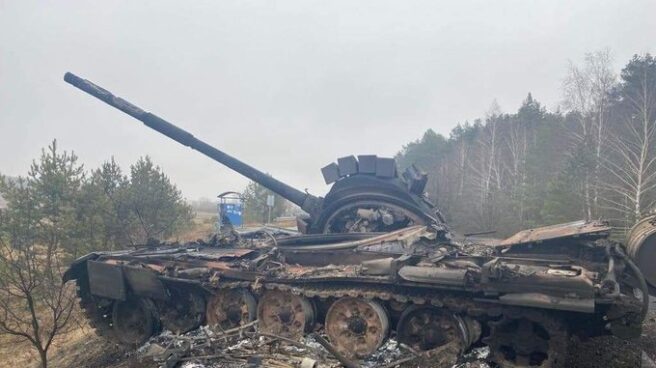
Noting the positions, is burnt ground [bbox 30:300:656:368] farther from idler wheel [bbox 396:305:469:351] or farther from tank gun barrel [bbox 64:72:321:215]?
tank gun barrel [bbox 64:72:321:215]

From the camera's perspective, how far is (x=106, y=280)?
9.18m

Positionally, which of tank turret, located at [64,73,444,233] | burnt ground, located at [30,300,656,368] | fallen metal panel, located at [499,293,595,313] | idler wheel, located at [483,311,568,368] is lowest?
burnt ground, located at [30,300,656,368]

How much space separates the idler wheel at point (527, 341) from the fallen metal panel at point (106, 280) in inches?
264

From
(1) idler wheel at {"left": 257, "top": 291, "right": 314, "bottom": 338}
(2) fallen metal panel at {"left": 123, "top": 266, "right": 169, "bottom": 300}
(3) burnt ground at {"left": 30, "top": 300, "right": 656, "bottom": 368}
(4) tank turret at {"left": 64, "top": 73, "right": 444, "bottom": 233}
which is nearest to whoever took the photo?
(3) burnt ground at {"left": 30, "top": 300, "right": 656, "bottom": 368}

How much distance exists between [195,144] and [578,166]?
20.5m

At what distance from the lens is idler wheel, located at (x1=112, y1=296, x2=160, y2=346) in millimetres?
9328

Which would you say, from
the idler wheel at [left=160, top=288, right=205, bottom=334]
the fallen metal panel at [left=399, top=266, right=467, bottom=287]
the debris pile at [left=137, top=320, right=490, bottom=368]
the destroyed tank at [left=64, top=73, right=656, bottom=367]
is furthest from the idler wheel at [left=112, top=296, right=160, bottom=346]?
the fallen metal panel at [left=399, top=266, right=467, bottom=287]

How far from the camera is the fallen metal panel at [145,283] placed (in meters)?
8.70

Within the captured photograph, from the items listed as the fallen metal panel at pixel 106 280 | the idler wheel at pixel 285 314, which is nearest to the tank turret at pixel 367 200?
the idler wheel at pixel 285 314

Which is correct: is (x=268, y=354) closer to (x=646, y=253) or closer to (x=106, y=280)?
(x=106, y=280)

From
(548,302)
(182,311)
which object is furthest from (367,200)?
(548,302)

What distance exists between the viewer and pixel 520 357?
6.05 meters

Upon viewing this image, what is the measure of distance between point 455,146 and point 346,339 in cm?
4488

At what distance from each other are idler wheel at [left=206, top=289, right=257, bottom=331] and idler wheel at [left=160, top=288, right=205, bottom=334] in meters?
0.24
